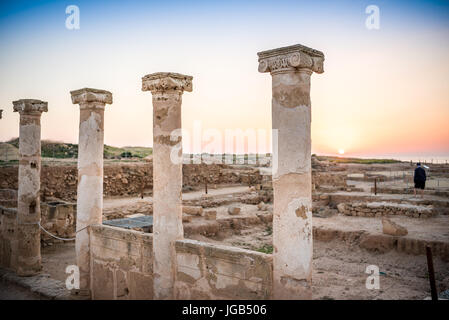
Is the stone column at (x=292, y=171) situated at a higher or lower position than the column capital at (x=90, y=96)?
lower

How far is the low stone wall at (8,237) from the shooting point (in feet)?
27.8

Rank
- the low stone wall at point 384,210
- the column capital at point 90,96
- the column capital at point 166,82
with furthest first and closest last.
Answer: the low stone wall at point 384,210 → the column capital at point 90,96 → the column capital at point 166,82

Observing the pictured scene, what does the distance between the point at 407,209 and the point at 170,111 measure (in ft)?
38.6

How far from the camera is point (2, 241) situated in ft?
29.2

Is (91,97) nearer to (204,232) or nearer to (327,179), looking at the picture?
(204,232)

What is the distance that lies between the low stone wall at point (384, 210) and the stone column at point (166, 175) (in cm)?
1095

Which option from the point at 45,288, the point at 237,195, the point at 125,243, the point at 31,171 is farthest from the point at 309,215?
the point at 237,195

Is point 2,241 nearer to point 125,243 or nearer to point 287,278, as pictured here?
point 125,243

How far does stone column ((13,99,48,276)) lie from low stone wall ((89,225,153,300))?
7.79 ft

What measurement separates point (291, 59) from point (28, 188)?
7.03 m

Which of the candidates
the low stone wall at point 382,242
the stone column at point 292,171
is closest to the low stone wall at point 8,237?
the stone column at point 292,171

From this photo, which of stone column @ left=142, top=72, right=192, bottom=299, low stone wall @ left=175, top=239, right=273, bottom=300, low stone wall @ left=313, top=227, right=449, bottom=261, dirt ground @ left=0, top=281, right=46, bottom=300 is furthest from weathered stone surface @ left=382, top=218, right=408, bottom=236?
dirt ground @ left=0, top=281, right=46, bottom=300

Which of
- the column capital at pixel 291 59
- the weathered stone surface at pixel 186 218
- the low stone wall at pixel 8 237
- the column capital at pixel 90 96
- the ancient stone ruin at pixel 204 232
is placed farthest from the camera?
the weathered stone surface at pixel 186 218

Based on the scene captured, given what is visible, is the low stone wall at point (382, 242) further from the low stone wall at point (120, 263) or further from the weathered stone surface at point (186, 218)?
the low stone wall at point (120, 263)
